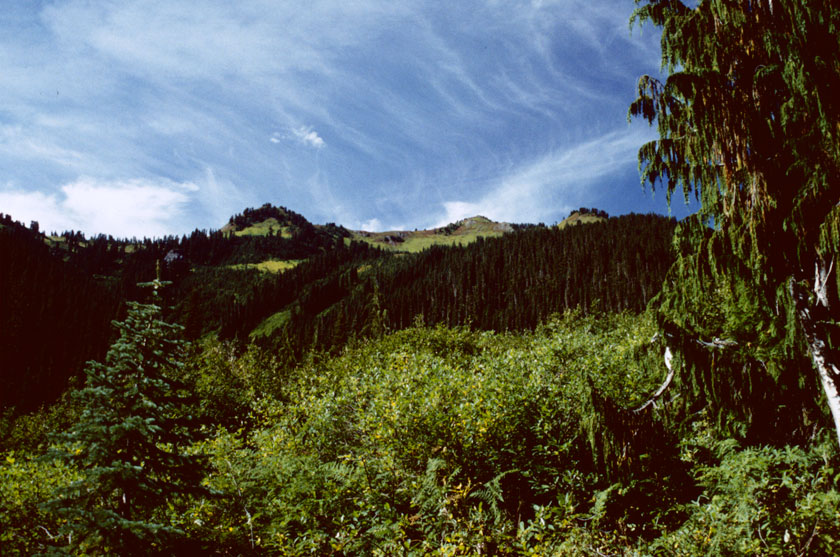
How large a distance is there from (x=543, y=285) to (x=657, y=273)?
32364 mm

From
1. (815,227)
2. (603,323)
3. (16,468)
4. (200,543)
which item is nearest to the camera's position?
(815,227)

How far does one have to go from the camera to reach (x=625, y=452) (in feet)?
22.6

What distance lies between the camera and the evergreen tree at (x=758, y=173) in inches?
198

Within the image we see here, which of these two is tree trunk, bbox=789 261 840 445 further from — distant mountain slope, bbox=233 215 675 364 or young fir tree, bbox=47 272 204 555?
distant mountain slope, bbox=233 215 675 364

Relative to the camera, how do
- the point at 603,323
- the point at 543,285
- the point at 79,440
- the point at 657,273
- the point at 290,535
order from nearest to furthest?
the point at 79,440, the point at 290,535, the point at 603,323, the point at 657,273, the point at 543,285

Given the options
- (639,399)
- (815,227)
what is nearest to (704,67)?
(815,227)

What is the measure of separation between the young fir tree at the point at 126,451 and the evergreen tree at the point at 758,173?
7.93m

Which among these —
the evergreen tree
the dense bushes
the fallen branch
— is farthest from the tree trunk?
the fallen branch

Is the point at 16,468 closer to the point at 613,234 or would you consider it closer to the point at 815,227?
the point at 815,227

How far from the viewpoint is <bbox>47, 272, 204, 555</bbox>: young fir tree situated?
5434mm

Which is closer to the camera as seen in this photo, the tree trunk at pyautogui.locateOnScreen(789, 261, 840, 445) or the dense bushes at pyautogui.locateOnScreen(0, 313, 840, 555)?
the tree trunk at pyautogui.locateOnScreen(789, 261, 840, 445)

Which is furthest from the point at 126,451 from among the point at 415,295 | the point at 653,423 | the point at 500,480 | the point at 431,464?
the point at 415,295

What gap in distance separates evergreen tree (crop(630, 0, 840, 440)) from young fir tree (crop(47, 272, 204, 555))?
7.93 meters

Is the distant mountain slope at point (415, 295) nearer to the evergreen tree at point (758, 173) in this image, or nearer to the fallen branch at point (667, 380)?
the fallen branch at point (667, 380)
